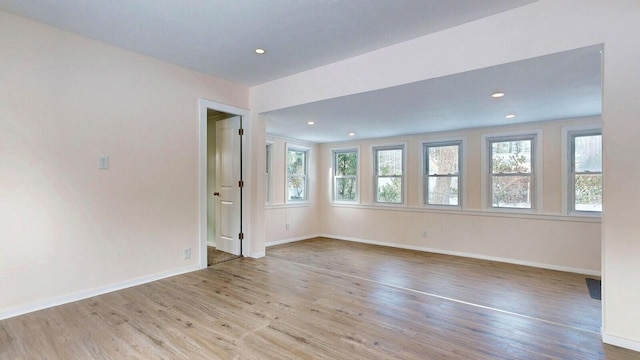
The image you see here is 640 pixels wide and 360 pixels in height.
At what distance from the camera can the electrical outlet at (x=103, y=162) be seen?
3076 millimetres

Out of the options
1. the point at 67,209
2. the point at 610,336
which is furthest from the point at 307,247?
the point at 610,336

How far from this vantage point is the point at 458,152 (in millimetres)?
5441

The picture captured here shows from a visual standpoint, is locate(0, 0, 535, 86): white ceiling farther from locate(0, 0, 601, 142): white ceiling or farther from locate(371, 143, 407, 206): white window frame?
locate(371, 143, 407, 206): white window frame

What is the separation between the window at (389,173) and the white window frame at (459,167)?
0.45 metres

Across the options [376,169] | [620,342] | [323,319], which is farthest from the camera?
[376,169]

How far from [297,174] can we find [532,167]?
435 centimetres

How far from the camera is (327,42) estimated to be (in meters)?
2.99

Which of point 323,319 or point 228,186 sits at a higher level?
point 228,186

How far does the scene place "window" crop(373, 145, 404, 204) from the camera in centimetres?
611

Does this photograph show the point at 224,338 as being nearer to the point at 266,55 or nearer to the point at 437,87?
the point at 266,55

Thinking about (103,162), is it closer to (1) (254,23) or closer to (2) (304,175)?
(1) (254,23)

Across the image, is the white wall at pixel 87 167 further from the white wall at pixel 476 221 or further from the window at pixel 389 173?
the window at pixel 389 173

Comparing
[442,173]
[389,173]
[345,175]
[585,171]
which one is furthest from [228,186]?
[585,171]

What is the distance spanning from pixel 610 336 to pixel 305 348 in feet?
7.34
